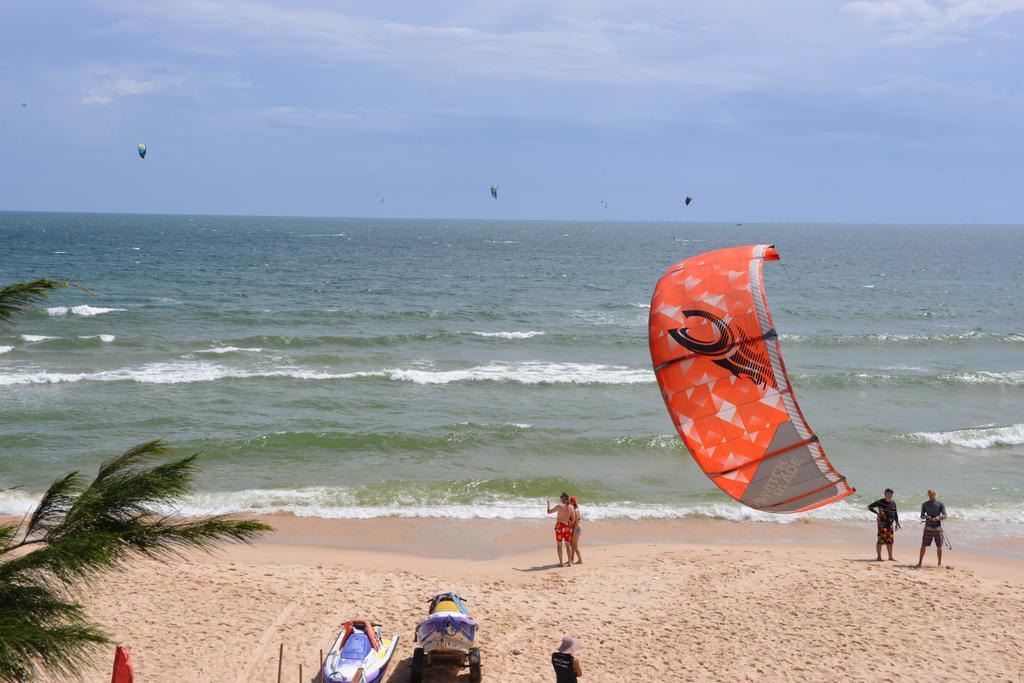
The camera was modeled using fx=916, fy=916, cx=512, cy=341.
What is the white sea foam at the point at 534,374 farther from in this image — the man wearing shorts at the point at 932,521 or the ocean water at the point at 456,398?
the man wearing shorts at the point at 932,521

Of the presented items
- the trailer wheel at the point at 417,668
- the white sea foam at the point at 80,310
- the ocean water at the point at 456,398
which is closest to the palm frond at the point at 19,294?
the trailer wheel at the point at 417,668

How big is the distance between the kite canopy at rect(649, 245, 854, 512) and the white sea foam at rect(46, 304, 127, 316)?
110 feet

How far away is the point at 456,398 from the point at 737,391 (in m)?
16.4

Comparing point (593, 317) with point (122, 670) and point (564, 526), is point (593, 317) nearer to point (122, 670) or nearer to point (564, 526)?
point (564, 526)

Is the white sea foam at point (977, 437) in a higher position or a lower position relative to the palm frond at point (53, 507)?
lower

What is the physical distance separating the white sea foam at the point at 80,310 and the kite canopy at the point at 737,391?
33.5 m

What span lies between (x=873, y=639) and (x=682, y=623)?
220 cm

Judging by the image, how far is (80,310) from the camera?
3706 centimetres

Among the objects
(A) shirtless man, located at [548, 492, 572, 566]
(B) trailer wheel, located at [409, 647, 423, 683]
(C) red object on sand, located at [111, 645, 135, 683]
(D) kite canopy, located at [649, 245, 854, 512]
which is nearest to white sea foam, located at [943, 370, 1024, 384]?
(A) shirtless man, located at [548, 492, 572, 566]

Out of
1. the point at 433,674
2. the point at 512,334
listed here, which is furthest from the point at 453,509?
the point at 512,334

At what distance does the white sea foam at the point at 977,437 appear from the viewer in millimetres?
20500

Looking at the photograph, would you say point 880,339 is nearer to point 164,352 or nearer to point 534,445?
point 534,445

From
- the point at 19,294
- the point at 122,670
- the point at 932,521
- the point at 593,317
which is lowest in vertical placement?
the point at 122,670

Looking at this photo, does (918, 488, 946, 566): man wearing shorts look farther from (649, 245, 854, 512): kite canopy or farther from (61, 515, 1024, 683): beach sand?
(649, 245, 854, 512): kite canopy
